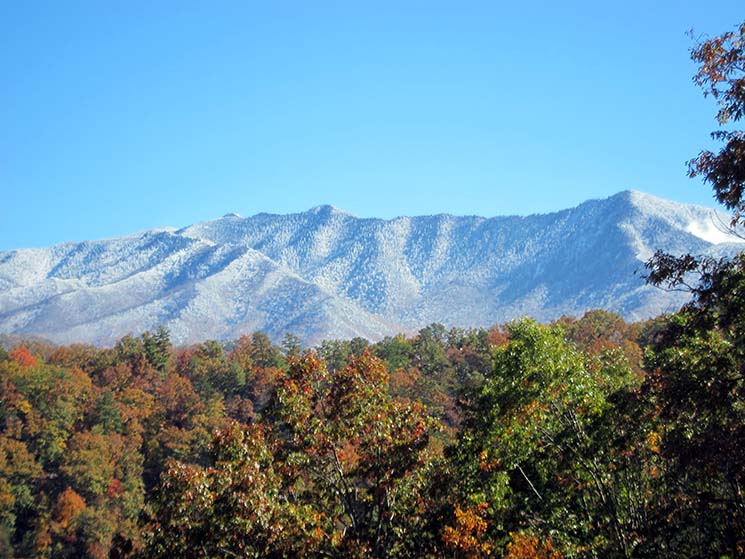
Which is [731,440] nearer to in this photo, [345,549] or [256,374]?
[345,549]

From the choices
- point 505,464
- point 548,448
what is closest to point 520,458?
point 505,464

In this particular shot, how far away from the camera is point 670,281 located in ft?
39.6

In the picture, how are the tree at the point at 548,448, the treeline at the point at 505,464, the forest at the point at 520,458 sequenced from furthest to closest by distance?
the tree at the point at 548,448 < the treeline at the point at 505,464 < the forest at the point at 520,458

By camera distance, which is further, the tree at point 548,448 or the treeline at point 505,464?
the tree at point 548,448

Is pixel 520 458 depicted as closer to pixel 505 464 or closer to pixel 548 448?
pixel 505 464

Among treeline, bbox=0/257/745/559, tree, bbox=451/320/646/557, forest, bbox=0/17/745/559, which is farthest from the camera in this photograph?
tree, bbox=451/320/646/557

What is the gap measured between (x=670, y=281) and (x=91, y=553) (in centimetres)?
5251

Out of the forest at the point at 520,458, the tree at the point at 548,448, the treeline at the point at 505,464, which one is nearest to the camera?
the forest at the point at 520,458

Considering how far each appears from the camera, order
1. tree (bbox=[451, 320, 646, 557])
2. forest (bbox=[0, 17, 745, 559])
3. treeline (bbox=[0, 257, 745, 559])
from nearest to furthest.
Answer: forest (bbox=[0, 17, 745, 559]), treeline (bbox=[0, 257, 745, 559]), tree (bbox=[451, 320, 646, 557])

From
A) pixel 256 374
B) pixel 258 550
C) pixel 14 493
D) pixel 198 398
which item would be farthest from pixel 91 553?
pixel 258 550

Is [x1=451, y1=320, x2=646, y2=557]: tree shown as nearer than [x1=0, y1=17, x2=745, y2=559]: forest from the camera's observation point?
No

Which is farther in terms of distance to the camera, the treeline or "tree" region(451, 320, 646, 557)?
"tree" region(451, 320, 646, 557)

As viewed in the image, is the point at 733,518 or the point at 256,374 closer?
the point at 733,518

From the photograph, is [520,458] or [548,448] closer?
[520,458]
